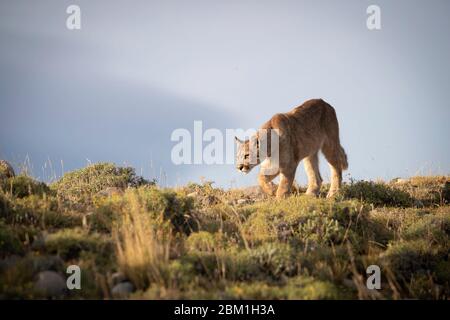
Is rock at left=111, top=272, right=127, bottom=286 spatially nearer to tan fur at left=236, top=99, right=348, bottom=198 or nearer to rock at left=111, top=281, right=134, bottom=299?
rock at left=111, top=281, right=134, bottom=299

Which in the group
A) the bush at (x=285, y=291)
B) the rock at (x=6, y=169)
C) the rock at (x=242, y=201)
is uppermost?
the rock at (x=6, y=169)

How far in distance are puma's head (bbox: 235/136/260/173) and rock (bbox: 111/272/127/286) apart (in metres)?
6.96

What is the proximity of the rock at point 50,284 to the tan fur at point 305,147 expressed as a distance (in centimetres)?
705

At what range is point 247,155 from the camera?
12.6 m

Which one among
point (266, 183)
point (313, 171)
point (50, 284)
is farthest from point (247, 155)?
point (50, 284)

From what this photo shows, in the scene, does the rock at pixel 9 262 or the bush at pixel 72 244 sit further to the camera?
the bush at pixel 72 244

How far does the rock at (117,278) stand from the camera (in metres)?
5.94

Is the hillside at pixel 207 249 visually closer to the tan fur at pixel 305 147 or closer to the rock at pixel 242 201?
the rock at pixel 242 201

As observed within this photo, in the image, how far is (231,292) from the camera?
5.77 meters

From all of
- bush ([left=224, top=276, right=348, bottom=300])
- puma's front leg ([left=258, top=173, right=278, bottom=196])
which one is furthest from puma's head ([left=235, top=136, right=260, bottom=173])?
bush ([left=224, top=276, right=348, bottom=300])

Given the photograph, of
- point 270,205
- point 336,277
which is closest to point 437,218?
point 270,205

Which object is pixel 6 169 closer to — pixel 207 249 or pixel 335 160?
pixel 207 249

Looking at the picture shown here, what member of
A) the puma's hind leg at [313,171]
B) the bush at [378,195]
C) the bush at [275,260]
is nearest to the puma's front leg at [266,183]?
the puma's hind leg at [313,171]

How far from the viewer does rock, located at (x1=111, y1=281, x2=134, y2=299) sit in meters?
5.64
